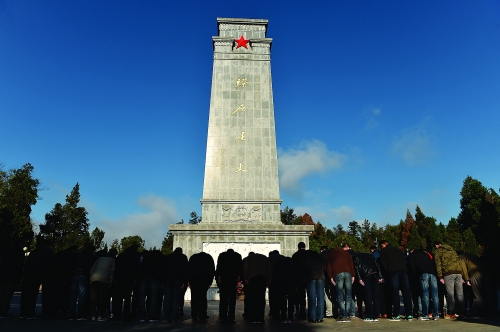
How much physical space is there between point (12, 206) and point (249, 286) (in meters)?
28.1

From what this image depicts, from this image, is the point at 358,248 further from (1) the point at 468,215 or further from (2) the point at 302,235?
(2) the point at 302,235

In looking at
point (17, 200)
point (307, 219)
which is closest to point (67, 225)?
point (17, 200)

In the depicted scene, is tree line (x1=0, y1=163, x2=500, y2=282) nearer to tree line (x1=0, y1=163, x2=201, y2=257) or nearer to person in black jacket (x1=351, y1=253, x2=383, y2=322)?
tree line (x1=0, y1=163, x2=201, y2=257)

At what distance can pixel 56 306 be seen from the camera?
8.02 metres

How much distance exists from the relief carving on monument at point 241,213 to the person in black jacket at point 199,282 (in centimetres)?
808

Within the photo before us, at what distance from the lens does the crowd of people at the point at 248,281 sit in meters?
7.56

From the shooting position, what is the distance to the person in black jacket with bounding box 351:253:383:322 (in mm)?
7723

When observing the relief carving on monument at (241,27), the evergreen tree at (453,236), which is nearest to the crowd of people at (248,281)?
the relief carving on monument at (241,27)

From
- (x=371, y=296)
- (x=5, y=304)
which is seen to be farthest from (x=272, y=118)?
(x=5, y=304)

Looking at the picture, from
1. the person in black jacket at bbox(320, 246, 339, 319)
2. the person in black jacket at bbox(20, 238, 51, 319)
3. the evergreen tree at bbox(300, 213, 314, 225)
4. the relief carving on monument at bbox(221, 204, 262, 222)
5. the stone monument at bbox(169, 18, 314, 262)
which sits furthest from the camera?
the evergreen tree at bbox(300, 213, 314, 225)

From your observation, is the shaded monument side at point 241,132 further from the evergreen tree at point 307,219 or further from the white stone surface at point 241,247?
the evergreen tree at point 307,219

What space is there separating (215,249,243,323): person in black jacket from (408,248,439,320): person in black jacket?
12.4 feet

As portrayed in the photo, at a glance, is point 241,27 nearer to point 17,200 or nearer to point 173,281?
point 173,281

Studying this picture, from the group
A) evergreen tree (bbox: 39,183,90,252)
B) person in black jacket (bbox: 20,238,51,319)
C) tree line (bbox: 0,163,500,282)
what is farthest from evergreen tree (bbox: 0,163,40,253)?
person in black jacket (bbox: 20,238,51,319)
